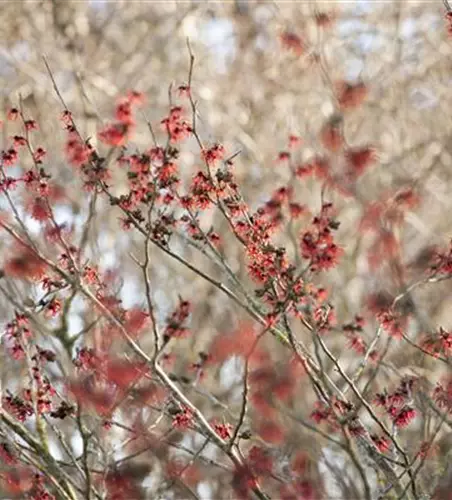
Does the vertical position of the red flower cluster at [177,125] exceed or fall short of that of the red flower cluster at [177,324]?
it exceeds it

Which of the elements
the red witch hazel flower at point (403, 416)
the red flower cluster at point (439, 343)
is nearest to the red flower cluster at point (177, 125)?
the red flower cluster at point (439, 343)

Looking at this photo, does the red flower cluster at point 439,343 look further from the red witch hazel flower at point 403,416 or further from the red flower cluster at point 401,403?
the red witch hazel flower at point 403,416

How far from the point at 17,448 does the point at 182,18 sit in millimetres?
8936

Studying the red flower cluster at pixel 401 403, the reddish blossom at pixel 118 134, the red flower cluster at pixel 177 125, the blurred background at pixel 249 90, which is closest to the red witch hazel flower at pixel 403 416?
the red flower cluster at pixel 401 403

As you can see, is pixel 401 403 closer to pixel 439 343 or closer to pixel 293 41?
pixel 439 343

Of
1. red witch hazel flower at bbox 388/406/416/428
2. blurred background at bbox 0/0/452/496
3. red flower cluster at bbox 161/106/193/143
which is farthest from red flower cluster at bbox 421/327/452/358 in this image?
blurred background at bbox 0/0/452/496

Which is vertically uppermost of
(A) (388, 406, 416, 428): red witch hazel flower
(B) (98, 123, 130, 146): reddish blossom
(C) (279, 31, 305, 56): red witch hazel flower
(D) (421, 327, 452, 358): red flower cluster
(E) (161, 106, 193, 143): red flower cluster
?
(C) (279, 31, 305, 56): red witch hazel flower

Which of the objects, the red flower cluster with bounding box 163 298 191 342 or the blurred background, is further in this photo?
the blurred background

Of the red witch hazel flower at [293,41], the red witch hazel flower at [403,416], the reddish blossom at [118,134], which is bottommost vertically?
the red witch hazel flower at [403,416]

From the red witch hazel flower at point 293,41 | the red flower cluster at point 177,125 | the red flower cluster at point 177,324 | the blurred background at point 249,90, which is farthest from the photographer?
the blurred background at point 249,90

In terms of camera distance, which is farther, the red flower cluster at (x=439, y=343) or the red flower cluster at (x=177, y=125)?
the red flower cluster at (x=177, y=125)

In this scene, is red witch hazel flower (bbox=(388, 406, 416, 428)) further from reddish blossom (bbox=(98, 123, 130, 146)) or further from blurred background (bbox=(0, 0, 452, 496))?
blurred background (bbox=(0, 0, 452, 496))

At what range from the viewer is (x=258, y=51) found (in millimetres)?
13328

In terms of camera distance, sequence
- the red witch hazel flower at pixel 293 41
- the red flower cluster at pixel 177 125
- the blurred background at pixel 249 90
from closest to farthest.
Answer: the red flower cluster at pixel 177 125, the red witch hazel flower at pixel 293 41, the blurred background at pixel 249 90
